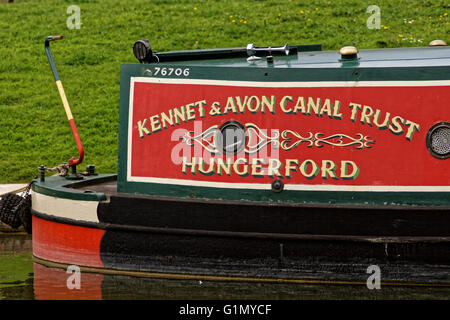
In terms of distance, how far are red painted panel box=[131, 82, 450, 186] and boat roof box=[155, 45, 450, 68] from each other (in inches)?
12.9

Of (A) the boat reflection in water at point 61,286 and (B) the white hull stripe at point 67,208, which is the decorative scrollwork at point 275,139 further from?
(A) the boat reflection in water at point 61,286

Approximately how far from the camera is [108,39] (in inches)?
741

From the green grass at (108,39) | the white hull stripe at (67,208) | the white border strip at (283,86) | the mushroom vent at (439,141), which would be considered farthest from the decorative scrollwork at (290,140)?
the green grass at (108,39)

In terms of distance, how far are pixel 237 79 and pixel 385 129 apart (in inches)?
54.4

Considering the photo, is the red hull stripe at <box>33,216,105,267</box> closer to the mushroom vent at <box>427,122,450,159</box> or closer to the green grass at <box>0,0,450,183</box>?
the mushroom vent at <box>427,122,450,159</box>

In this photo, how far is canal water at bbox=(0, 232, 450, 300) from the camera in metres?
7.97

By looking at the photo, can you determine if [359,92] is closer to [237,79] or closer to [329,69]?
[329,69]

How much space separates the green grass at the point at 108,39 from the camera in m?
15.1

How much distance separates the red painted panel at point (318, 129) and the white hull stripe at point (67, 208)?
0.74m

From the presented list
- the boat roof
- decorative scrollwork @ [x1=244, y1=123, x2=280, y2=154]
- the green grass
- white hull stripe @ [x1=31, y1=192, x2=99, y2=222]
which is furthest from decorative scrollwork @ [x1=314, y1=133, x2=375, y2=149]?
the green grass

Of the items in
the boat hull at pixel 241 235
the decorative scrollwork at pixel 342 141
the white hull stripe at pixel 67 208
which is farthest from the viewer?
the white hull stripe at pixel 67 208

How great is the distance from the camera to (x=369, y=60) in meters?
8.46

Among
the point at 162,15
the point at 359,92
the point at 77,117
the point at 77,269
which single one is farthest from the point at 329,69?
the point at 162,15
